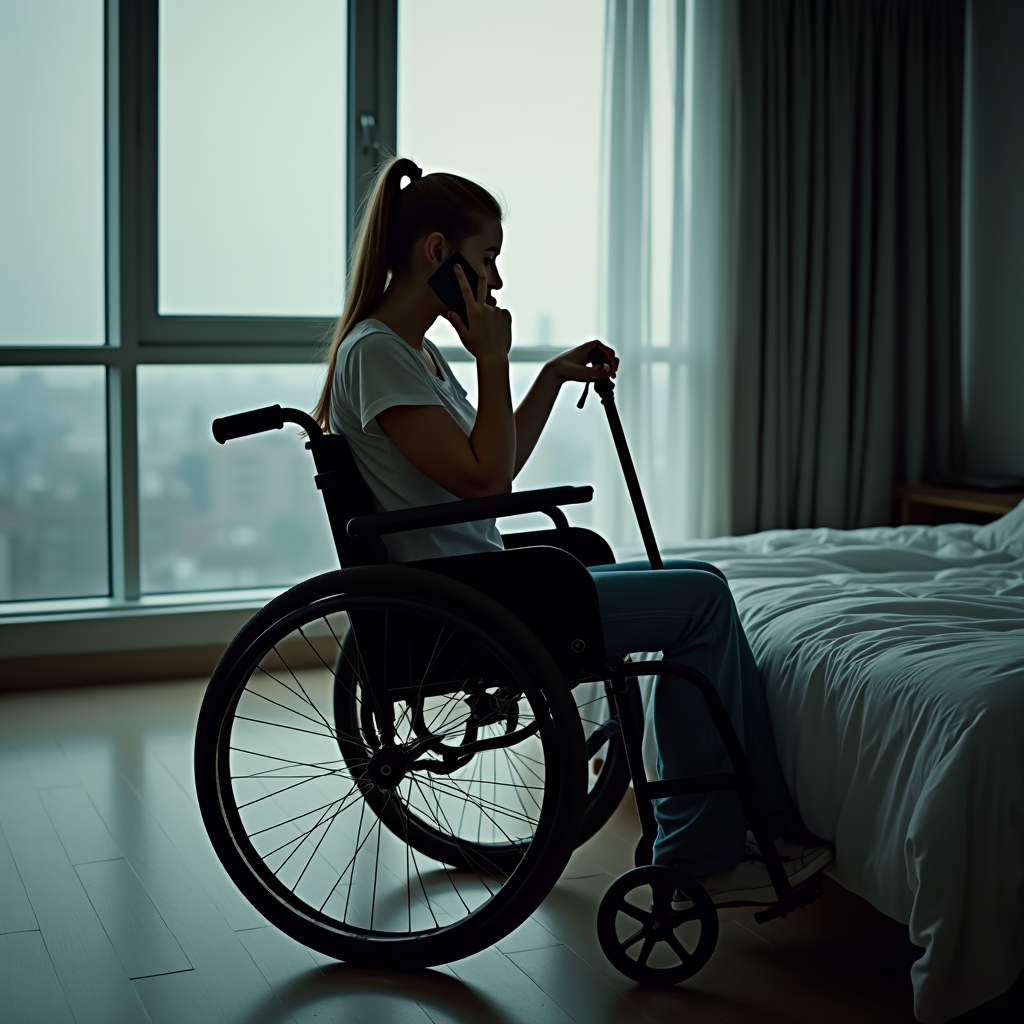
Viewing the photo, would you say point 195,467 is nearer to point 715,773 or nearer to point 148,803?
point 148,803

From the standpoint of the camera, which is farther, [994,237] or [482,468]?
[994,237]

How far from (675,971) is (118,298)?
2461mm

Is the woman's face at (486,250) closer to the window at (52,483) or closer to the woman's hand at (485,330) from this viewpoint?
the woman's hand at (485,330)

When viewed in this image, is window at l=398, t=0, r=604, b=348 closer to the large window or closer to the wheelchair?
the large window

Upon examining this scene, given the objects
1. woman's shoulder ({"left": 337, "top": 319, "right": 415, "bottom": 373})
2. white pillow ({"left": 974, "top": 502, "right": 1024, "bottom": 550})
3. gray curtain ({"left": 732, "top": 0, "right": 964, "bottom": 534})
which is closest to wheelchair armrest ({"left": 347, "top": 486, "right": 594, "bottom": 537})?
woman's shoulder ({"left": 337, "top": 319, "right": 415, "bottom": 373})

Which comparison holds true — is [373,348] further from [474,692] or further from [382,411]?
[474,692]

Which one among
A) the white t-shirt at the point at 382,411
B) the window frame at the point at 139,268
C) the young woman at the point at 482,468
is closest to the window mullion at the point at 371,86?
the window frame at the point at 139,268

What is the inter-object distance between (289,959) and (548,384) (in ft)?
3.12

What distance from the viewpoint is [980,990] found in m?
1.41

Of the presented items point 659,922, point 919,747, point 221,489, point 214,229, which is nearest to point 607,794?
point 659,922

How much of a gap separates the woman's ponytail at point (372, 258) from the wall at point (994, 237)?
269 cm

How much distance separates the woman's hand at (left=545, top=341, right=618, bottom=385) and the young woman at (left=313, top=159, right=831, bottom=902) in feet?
0.70

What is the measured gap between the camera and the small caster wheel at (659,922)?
5.30 ft

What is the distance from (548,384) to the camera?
77.6 inches
